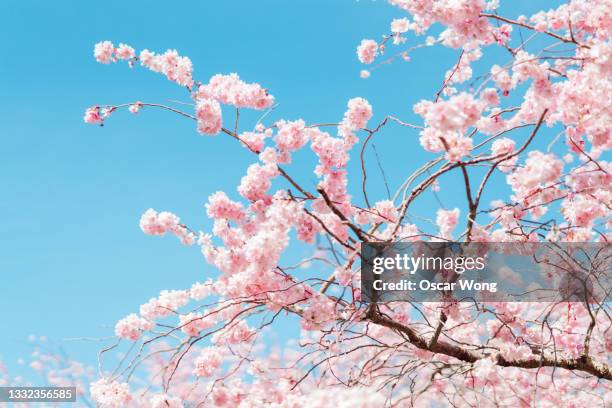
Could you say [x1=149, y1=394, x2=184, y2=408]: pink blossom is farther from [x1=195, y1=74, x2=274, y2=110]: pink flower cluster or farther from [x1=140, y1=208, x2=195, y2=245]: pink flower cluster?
[x1=195, y1=74, x2=274, y2=110]: pink flower cluster

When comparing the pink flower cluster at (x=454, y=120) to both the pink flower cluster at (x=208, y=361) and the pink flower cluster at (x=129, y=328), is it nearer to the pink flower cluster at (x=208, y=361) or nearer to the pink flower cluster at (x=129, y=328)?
the pink flower cluster at (x=208, y=361)

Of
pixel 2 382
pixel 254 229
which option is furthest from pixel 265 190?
pixel 2 382

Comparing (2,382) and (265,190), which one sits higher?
(2,382)

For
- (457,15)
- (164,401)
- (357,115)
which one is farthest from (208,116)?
(164,401)

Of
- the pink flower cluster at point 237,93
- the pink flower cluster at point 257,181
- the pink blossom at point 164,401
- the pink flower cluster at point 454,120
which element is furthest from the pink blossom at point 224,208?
the pink flower cluster at point 454,120

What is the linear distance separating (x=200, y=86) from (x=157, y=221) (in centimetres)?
121

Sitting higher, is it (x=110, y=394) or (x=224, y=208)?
(x=224, y=208)

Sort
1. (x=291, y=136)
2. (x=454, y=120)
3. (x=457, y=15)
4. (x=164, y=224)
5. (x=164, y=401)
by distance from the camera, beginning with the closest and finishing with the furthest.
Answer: (x=454, y=120) → (x=457, y=15) → (x=164, y=401) → (x=291, y=136) → (x=164, y=224)

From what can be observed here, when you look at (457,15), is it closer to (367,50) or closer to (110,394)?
(367,50)

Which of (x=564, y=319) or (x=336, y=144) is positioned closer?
(x=336, y=144)

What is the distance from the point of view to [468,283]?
447cm

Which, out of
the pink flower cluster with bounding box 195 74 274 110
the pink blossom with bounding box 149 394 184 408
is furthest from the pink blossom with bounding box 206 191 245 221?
the pink blossom with bounding box 149 394 184 408

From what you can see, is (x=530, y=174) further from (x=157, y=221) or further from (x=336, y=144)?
(x=157, y=221)

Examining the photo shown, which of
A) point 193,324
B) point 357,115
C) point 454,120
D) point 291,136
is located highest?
point 357,115
